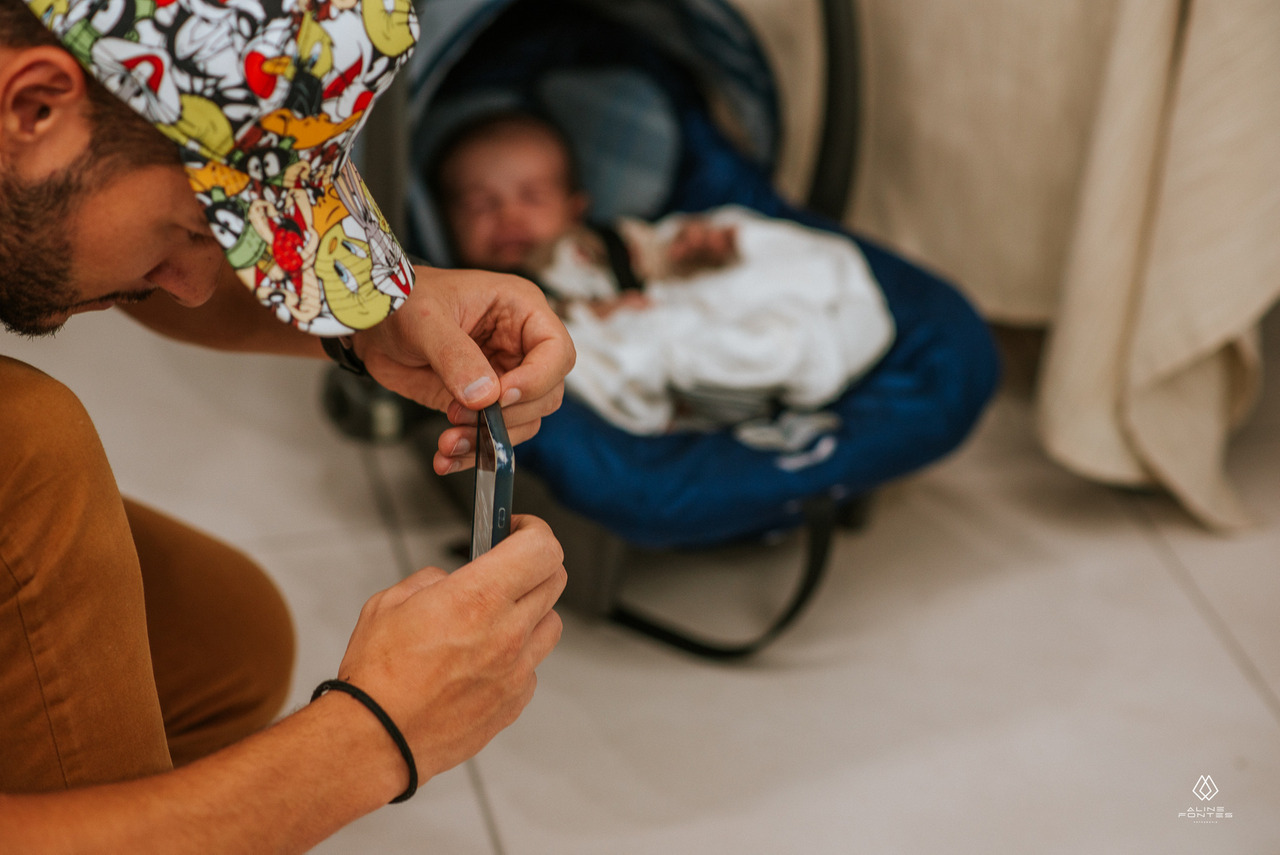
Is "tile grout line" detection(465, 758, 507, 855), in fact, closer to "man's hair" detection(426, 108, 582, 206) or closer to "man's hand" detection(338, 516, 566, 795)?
"man's hand" detection(338, 516, 566, 795)

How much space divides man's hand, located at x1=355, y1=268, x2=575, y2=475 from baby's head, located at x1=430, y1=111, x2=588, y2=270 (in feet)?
2.73

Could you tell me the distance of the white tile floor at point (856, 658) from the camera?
1064 mm

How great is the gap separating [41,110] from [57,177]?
3 cm

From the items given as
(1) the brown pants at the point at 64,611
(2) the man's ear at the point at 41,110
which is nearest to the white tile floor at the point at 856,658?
(1) the brown pants at the point at 64,611

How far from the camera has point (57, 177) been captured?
54cm

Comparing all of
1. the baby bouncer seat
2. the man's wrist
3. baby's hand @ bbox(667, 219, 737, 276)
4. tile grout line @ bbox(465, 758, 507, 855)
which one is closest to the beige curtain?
the baby bouncer seat

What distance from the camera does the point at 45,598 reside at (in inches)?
23.3

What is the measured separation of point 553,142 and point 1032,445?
0.86 metres

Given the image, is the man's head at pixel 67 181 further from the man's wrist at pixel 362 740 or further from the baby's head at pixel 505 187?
the baby's head at pixel 505 187

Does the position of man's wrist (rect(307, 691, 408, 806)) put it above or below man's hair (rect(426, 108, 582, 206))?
above

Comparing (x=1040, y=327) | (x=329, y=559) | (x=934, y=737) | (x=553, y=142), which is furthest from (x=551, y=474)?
(x=1040, y=327)

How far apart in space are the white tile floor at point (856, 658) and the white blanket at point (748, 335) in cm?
24

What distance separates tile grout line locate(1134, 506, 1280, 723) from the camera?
48.0 inches

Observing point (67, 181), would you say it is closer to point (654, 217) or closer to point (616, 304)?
point (616, 304)
